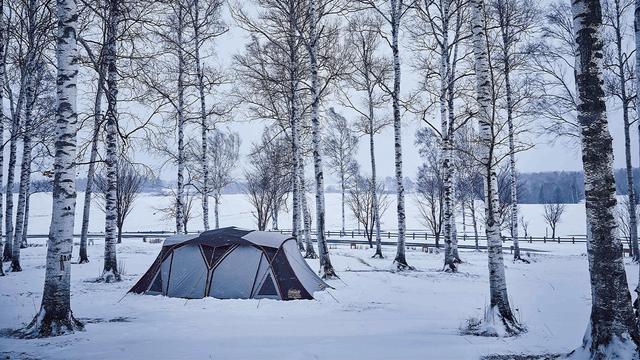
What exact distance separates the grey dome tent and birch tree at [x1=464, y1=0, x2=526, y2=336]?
414 cm

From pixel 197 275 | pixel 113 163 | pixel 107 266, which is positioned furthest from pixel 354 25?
pixel 107 266

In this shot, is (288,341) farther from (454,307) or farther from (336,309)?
(454,307)

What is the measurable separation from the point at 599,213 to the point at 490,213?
7.83 ft

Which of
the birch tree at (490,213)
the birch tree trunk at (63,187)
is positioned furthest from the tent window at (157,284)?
the birch tree at (490,213)

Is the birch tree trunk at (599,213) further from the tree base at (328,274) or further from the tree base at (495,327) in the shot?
the tree base at (328,274)

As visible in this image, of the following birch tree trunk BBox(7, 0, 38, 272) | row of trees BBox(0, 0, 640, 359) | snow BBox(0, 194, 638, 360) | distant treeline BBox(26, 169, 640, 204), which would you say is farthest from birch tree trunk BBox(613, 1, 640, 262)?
distant treeline BBox(26, 169, 640, 204)

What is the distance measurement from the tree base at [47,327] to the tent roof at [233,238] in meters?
3.60

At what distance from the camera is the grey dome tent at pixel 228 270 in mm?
9258

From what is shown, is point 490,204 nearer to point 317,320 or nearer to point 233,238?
point 317,320

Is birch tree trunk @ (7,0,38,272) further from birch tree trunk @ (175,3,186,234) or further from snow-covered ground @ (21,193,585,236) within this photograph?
snow-covered ground @ (21,193,585,236)

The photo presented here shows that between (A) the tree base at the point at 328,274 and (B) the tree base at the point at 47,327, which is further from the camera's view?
(A) the tree base at the point at 328,274

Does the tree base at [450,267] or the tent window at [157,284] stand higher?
the tent window at [157,284]

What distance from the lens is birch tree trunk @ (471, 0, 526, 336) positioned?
22.6 feet

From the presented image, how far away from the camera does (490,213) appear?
7.30 metres
